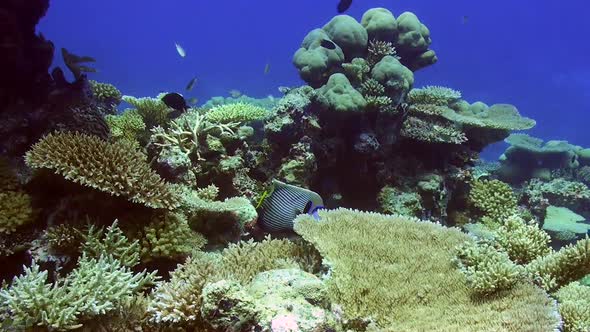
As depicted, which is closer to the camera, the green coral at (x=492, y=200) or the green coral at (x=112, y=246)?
the green coral at (x=112, y=246)

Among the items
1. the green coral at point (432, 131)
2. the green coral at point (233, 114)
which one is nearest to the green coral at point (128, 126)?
the green coral at point (233, 114)

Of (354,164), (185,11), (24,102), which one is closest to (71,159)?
(24,102)

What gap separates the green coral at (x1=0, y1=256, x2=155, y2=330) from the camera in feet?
8.18

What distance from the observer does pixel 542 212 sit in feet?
27.2

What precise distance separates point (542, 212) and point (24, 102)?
9.18 meters

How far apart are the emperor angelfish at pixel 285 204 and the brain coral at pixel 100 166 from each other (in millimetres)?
1312

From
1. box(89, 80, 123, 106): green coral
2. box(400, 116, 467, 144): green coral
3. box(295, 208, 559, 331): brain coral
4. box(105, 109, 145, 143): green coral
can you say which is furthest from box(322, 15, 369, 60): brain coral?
box(295, 208, 559, 331): brain coral

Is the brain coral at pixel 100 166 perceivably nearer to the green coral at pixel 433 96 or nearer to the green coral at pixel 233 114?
the green coral at pixel 233 114

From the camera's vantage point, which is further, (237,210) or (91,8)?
(91,8)

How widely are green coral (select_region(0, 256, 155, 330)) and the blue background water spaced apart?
162 ft

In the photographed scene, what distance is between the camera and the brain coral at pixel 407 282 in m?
2.75

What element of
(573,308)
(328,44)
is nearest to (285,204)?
(573,308)

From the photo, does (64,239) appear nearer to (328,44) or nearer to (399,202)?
(399,202)

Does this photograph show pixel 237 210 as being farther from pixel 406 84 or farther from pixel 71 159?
pixel 406 84
